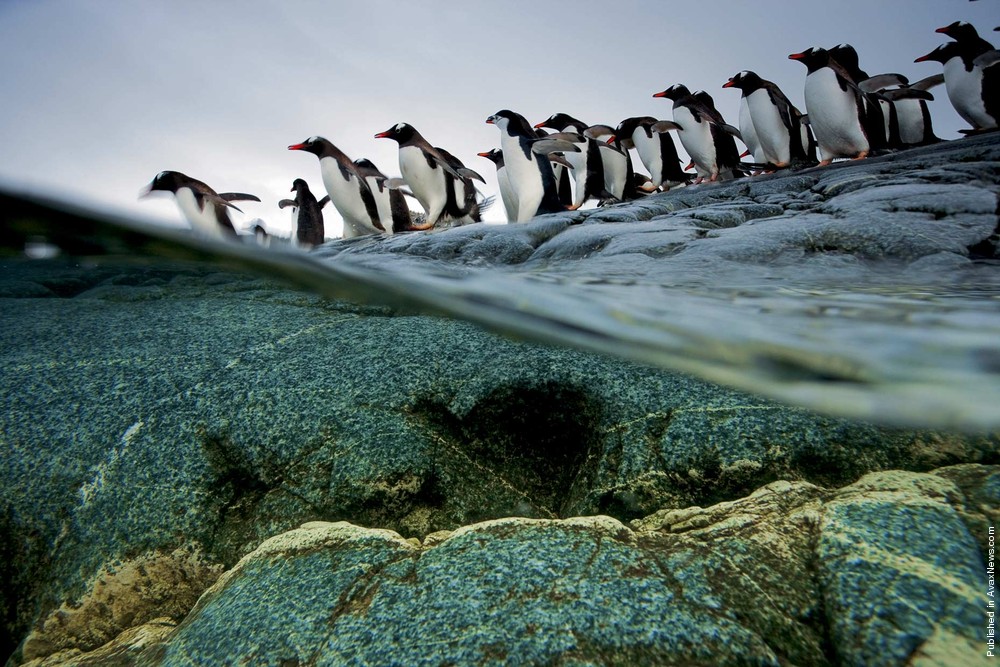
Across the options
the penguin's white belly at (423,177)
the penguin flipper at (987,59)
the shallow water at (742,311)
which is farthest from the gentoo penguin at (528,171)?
the penguin flipper at (987,59)

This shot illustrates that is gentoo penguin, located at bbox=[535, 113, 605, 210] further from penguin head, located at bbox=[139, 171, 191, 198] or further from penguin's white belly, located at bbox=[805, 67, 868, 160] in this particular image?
penguin head, located at bbox=[139, 171, 191, 198]

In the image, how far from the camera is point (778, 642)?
109 centimetres

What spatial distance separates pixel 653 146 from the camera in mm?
14414

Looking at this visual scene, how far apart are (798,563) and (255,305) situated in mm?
2626

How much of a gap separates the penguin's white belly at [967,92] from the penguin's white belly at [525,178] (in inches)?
392

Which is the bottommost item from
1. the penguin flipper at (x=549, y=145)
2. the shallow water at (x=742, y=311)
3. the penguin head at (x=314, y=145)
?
the shallow water at (x=742, y=311)

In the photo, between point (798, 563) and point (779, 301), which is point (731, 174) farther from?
point (798, 563)

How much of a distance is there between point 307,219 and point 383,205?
1663mm

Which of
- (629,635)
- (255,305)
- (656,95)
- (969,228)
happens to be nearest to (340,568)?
(629,635)

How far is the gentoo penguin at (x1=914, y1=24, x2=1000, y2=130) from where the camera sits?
11734mm

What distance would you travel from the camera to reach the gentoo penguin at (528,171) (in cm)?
1028

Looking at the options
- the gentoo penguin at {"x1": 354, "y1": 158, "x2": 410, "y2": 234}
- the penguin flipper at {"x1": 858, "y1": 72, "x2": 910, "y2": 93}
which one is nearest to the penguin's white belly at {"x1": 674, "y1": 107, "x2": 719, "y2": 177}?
the penguin flipper at {"x1": 858, "y1": 72, "x2": 910, "y2": 93}

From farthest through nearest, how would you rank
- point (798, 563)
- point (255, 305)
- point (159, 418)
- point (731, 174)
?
point (731, 174) < point (255, 305) < point (159, 418) < point (798, 563)

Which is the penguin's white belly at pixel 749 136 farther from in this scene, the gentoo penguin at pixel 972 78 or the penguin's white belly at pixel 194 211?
the penguin's white belly at pixel 194 211
